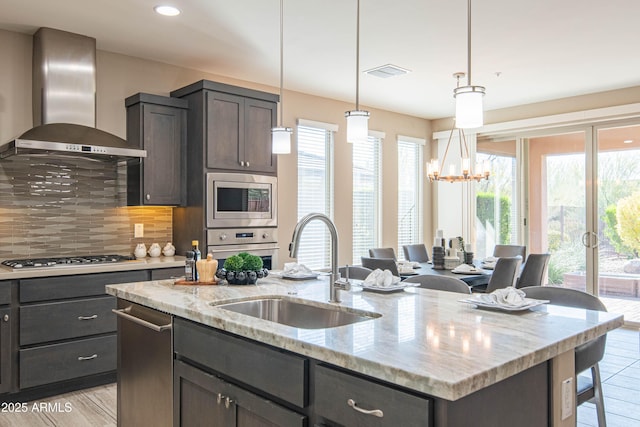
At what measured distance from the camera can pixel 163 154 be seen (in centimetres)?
430

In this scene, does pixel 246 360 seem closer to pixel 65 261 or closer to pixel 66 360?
pixel 66 360

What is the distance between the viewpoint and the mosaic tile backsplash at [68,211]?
3.81m

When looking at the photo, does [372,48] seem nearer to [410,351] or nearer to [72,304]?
[72,304]

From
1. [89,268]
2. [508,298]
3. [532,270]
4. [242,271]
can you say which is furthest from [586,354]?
[89,268]

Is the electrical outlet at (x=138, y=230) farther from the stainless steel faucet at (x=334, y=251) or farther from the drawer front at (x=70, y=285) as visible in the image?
the stainless steel faucet at (x=334, y=251)

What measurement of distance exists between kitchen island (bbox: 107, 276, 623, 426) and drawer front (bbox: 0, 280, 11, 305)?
1.75 meters

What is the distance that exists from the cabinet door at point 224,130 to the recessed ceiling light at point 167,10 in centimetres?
85

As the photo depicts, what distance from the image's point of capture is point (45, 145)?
11.2ft

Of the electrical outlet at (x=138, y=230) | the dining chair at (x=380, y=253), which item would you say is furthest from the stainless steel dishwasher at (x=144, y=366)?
the dining chair at (x=380, y=253)

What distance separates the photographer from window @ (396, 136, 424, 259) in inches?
274

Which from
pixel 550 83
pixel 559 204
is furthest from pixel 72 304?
pixel 559 204

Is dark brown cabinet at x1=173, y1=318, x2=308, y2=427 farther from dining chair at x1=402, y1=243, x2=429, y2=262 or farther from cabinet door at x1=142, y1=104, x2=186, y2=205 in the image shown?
dining chair at x1=402, y1=243, x2=429, y2=262

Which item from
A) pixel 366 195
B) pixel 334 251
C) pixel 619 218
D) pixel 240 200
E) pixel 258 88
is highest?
pixel 258 88

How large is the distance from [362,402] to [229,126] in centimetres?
345
